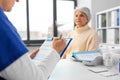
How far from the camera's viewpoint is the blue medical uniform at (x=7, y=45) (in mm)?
610

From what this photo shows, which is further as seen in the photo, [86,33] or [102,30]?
[102,30]

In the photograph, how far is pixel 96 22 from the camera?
4.19 meters

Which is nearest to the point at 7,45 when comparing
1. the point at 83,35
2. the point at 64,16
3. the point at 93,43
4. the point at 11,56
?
the point at 11,56

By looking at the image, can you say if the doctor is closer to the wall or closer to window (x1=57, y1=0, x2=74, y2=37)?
the wall

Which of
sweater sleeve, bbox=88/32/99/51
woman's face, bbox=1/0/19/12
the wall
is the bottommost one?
sweater sleeve, bbox=88/32/99/51

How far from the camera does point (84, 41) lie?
2555 mm

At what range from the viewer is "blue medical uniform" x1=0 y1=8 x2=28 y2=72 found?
24.0 inches

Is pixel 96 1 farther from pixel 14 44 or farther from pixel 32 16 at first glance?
pixel 14 44

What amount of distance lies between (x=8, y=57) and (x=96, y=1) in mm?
3759

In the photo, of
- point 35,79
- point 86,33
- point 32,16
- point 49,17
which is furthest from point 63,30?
point 35,79

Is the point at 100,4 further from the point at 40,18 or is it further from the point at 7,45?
the point at 7,45

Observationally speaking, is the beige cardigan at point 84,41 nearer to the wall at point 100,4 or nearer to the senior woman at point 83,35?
the senior woman at point 83,35

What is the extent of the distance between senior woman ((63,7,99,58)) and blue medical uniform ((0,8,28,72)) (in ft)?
6.12

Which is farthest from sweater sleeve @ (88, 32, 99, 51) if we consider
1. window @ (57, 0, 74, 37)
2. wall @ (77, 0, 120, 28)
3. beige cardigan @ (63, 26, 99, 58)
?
window @ (57, 0, 74, 37)
